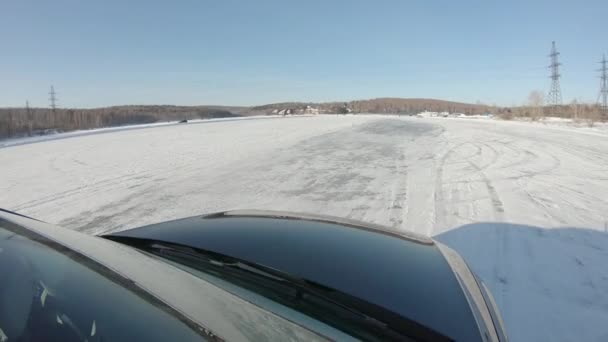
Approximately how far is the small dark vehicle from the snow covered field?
1217 millimetres

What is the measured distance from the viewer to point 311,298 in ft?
5.68

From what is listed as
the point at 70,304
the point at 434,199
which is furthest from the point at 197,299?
the point at 434,199

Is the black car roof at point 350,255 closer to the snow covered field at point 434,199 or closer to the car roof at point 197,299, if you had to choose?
the car roof at point 197,299

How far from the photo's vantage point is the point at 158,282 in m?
1.31

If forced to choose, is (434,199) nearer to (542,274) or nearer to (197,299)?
(542,274)

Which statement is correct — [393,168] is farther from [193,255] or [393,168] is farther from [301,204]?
[193,255]

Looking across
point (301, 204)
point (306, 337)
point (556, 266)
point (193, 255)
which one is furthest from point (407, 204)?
point (306, 337)

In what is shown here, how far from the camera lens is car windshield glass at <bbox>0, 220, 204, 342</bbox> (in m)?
1.02

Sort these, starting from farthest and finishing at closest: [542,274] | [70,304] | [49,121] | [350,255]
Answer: [49,121] → [542,274] → [350,255] → [70,304]

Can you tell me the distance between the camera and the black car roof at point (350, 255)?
166 cm

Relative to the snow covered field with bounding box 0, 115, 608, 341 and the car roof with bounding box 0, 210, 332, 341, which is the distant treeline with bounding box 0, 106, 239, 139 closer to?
the snow covered field with bounding box 0, 115, 608, 341

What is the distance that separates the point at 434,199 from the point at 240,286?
510cm

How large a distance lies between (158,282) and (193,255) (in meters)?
0.95

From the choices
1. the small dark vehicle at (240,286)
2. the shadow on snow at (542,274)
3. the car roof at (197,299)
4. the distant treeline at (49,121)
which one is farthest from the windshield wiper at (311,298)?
the distant treeline at (49,121)
